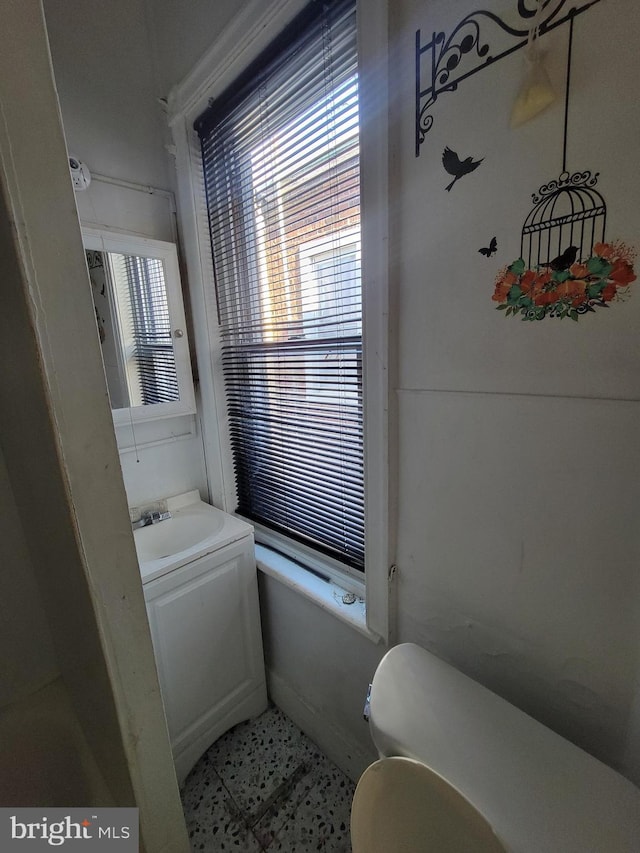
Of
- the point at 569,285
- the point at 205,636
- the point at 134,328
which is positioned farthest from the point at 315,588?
the point at 134,328

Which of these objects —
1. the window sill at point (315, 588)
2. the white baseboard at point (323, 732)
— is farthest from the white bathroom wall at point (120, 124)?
the white baseboard at point (323, 732)

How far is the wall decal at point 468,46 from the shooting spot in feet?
1.87

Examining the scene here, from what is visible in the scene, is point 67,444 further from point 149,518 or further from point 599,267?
point 149,518

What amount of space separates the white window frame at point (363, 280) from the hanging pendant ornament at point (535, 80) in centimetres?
28

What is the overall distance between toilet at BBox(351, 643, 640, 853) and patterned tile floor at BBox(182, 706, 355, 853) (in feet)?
2.47

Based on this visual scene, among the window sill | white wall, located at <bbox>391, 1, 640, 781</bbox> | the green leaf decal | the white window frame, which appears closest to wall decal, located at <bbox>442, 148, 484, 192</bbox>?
white wall, located at <bbox>391, 1, 640, 781</bbox>

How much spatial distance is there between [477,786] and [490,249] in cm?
97

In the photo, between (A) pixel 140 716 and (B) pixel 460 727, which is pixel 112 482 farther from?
(B) pixel 460 727

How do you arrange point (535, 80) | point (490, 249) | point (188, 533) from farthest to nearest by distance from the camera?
point (188, 533) < point (490, 249) < point (535, 80)

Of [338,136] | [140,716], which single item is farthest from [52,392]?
[338,136]

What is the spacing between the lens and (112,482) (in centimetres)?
63

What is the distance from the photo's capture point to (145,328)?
1.48 meters

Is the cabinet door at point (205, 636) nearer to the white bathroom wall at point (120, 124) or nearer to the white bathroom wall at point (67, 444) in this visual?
the white bathroom wall at point (67, 444)

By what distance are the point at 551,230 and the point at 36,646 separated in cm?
168
